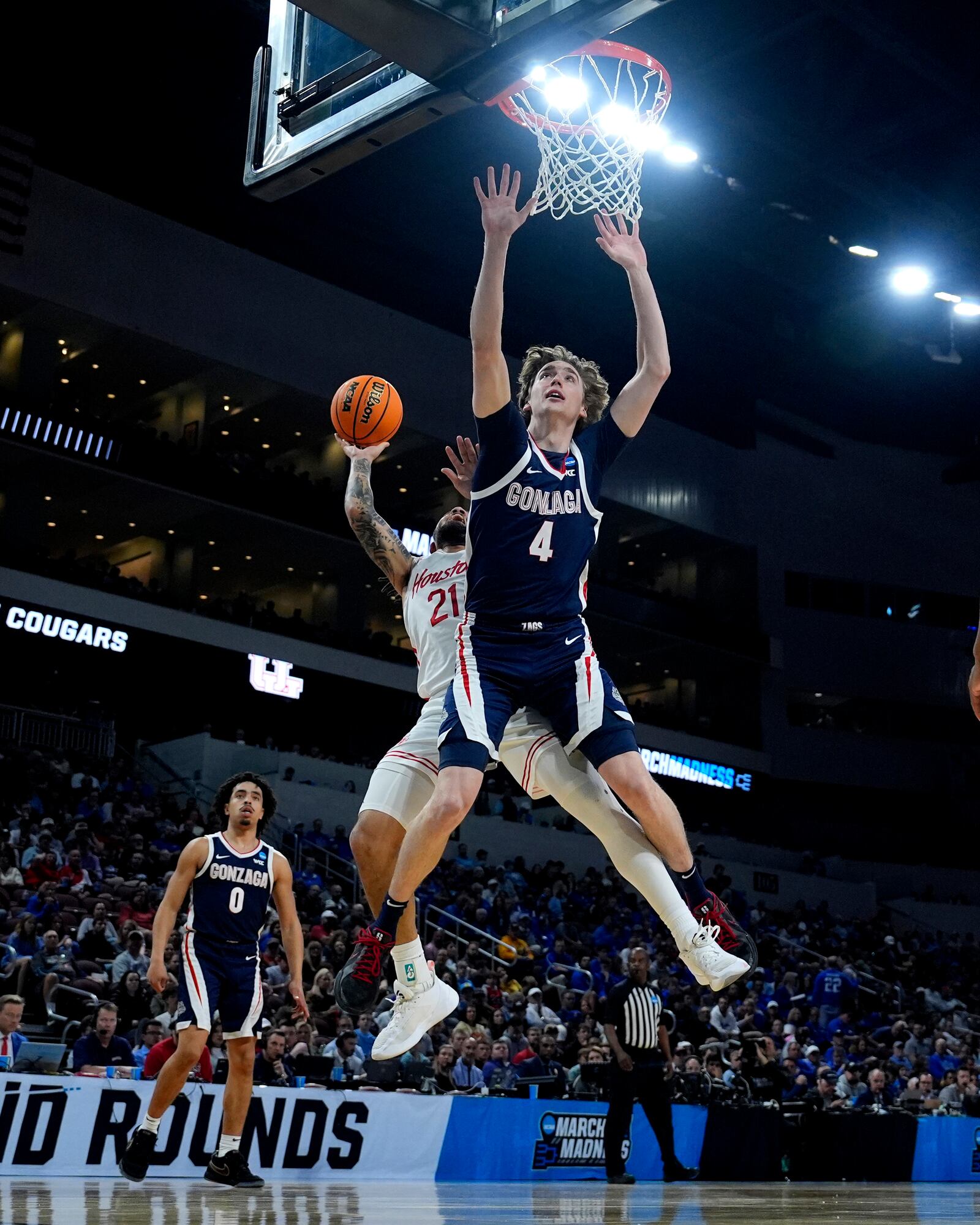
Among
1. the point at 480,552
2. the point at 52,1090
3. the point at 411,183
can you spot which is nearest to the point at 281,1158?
the point at 52,1090

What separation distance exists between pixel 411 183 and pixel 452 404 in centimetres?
689

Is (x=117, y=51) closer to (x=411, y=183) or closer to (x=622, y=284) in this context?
(x=411, y=183)

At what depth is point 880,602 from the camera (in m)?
42.5

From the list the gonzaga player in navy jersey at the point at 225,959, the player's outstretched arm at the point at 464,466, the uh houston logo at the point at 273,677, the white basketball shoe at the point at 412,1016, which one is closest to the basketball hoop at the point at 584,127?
the player's outstretched arm at the point at 464,466

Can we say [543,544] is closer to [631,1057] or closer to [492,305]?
[492,305]

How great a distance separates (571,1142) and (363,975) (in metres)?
9.23

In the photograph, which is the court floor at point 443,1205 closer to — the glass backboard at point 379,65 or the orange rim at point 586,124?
the glass backboard at point 379,65

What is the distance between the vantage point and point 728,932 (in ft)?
→ 17.5

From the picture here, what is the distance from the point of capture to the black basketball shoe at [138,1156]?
8172 mm

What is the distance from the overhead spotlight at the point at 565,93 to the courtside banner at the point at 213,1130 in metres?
7.66

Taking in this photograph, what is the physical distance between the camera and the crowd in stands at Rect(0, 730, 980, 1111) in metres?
14.1

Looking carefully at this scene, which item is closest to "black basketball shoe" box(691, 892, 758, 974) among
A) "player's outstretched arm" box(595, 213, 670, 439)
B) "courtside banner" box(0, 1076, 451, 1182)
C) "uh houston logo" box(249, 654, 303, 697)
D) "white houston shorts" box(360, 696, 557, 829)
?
"white houston shorts" box(360, 696, 557, 829)

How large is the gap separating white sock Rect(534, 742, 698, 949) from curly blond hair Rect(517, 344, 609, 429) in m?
1.63

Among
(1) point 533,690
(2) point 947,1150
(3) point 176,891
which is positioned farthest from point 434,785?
(2) point 947,1150
